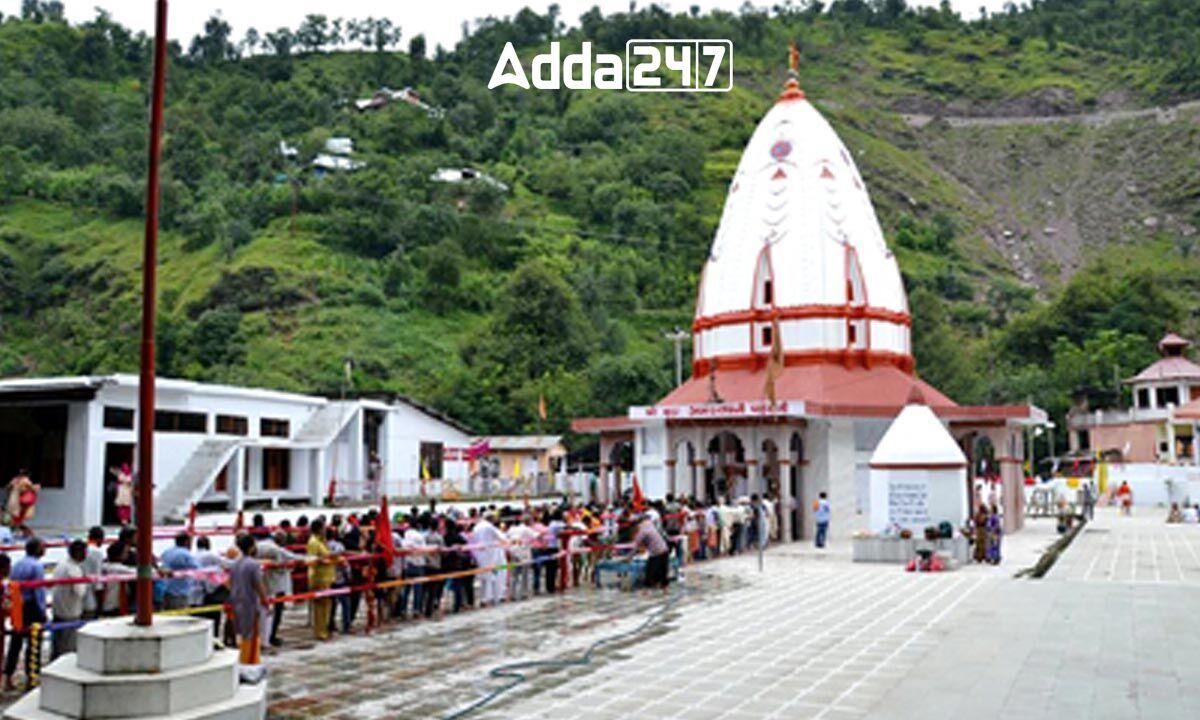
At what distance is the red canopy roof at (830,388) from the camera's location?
28.8 m

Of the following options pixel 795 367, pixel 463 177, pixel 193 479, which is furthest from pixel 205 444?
pixel 463 177

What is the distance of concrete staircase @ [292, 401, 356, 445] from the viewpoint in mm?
32219

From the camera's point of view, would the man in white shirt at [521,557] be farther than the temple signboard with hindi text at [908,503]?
No

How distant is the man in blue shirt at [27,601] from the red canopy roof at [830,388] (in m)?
20.7

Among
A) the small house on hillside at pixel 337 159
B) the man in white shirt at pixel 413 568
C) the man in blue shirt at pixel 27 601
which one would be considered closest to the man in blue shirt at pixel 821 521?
the man in white shirt at pixel 413 568

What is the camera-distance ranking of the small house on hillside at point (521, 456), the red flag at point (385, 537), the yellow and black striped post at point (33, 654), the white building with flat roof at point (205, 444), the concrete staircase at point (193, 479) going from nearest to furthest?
the yellow and black striped post at point (33, 654) → the red flag at point (385, 537) → the white building with flat roof at point (205, 444) → the concrete staircase at point (193, 479) → the small house on hillside at point (521, 456)

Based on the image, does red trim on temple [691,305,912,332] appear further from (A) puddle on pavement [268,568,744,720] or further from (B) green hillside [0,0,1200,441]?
(B) green hillside [0,0,1200,441]

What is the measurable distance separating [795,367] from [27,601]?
2446 cm

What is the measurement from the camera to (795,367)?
3136cm

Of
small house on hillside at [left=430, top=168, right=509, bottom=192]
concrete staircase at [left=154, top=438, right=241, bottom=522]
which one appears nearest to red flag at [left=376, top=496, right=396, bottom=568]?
concrete staircase at [left=154, top=438, right=241, bottom=522]

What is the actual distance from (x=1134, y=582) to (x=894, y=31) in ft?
608
